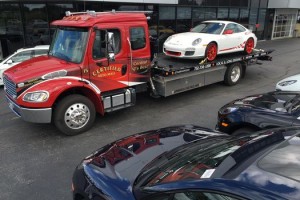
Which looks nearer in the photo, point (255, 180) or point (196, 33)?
point (255, 180)

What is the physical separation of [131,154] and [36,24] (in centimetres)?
1231

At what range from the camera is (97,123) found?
696cm

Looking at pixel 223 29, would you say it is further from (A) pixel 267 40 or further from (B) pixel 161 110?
(A) pixel 267 40

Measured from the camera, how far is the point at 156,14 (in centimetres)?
1673

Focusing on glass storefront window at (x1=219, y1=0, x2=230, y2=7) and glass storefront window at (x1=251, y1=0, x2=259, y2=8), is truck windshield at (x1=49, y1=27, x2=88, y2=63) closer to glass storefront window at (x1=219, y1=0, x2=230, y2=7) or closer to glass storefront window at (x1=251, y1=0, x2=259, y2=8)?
glass storefront window at (x1=219, y1=0, x2=230, y2=7)

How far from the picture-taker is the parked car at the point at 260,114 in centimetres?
439

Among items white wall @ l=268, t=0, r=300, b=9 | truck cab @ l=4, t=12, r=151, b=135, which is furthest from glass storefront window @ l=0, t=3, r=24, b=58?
white wall @ l=268, t=0, r=300, b=9

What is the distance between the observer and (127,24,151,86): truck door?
22.7ft

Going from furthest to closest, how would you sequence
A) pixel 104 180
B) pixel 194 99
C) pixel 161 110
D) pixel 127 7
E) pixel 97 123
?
pixel 127 7 < pixel 194 99 < pixel 161 110 < pixel 97 123 < pixel 104 180

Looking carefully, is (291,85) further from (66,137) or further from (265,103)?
(66,137)

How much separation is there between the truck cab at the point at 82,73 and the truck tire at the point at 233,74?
12.2 ft

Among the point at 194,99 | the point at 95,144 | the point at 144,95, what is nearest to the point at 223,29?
the point at 194,99

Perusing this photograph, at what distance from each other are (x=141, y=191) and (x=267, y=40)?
27.4 metres

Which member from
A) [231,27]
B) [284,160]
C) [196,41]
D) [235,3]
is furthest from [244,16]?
[284,160]
